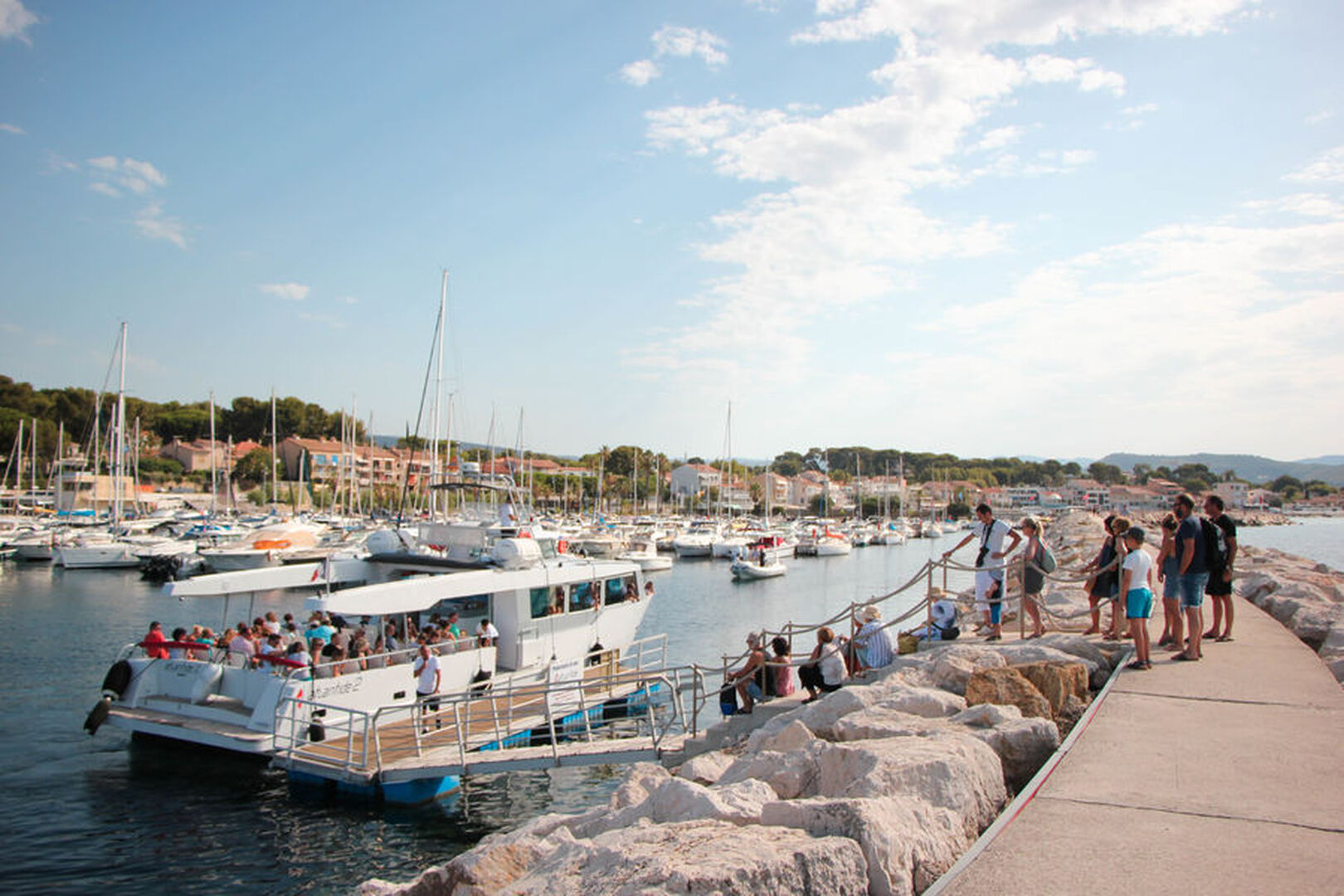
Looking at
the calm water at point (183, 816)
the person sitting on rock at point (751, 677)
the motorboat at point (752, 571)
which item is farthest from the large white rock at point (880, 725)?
the motorboat at point (752, 571)

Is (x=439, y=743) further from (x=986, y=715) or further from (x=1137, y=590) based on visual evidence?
(x=1137, y=590)

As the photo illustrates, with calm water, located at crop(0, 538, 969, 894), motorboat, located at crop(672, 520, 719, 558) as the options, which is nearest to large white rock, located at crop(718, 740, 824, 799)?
calm water, located at crop(0, 538, 969, 894)

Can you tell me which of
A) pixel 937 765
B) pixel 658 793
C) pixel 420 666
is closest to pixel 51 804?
pixel 420 666

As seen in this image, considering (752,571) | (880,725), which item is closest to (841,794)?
(880,725)

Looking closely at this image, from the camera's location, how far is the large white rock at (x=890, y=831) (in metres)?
4.93

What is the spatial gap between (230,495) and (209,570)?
31.4m

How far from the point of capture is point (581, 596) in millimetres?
20094

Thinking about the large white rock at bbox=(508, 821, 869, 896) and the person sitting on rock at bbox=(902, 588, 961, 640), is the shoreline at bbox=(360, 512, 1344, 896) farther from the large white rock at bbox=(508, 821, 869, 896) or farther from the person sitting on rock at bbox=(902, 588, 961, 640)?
the person sitting on rock at bbox=(902, 588, 961, 640)

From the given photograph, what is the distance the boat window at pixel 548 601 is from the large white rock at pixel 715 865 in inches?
515

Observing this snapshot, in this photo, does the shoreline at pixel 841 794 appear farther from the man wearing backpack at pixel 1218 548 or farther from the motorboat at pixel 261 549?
the motorboat at pixel 261 549

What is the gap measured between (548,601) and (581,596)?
1304mm

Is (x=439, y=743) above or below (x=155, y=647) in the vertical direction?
below

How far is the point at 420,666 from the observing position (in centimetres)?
1564

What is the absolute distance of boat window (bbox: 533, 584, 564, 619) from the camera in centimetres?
1862
